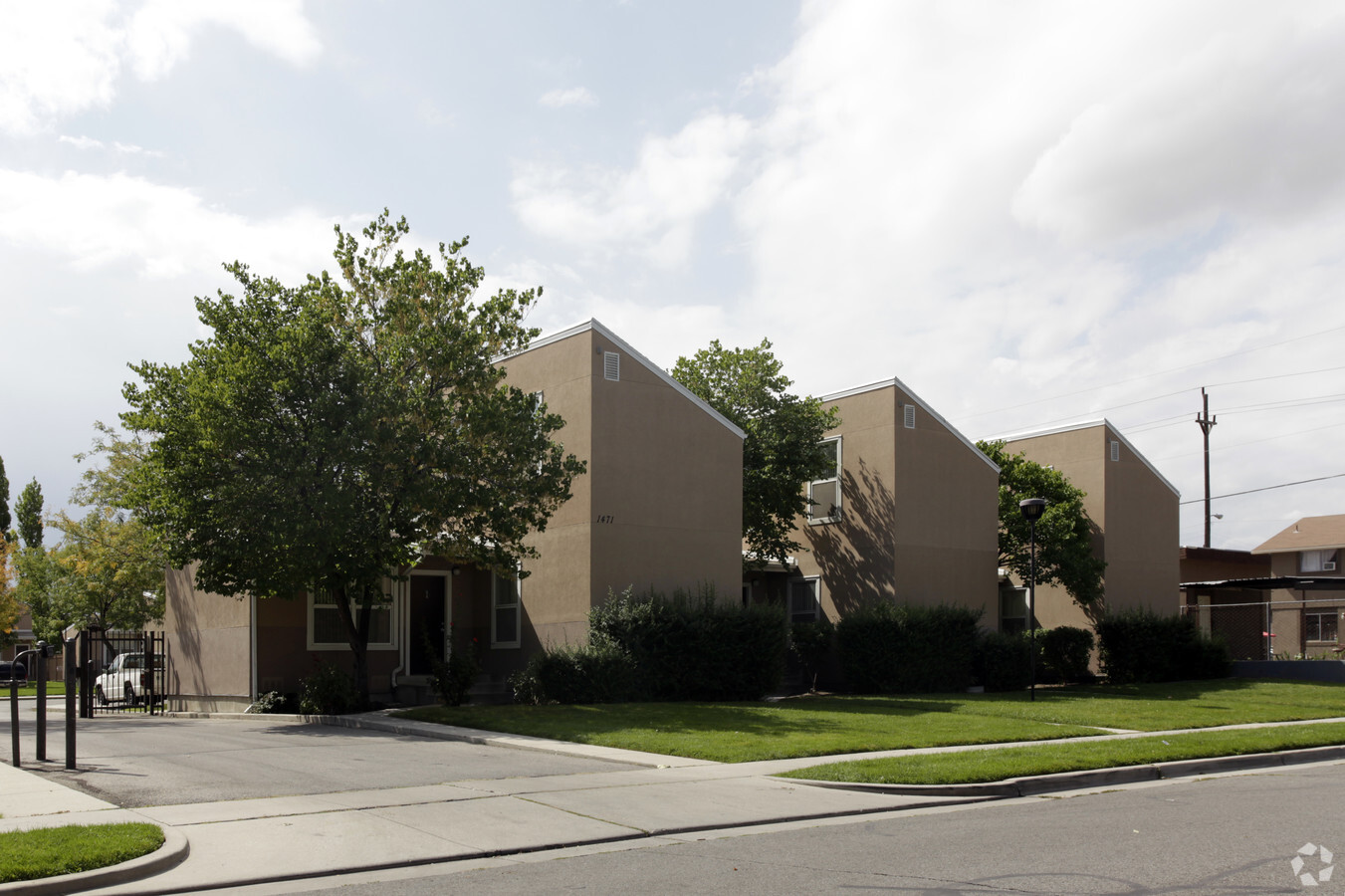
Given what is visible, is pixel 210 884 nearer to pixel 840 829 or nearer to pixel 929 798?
pixel 840 829

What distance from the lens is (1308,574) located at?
48906 mm

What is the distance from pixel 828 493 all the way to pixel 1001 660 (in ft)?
18.6

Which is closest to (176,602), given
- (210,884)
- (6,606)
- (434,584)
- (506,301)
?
(434,584)

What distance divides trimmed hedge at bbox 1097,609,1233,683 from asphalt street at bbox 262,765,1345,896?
1802 centimetres

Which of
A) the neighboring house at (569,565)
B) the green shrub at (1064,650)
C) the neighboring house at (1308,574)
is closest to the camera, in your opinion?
the neighboring house at (569,565)

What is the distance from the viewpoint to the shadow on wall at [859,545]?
25547 mm

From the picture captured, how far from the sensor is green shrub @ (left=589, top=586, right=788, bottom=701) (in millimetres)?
19969

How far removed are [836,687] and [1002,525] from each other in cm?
726

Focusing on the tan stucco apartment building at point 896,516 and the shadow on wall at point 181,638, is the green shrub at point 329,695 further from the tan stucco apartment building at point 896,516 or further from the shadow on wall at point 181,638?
the tan stucco apartment building at point 896,516

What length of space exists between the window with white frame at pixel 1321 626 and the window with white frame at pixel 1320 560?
7.74 metres

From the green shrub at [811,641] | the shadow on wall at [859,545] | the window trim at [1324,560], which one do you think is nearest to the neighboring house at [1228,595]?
the window trim at [1324,560]

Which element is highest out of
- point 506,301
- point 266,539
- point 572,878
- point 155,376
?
point 506,301

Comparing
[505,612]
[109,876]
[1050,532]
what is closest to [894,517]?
[1050,532]

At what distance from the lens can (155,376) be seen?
18453mm
